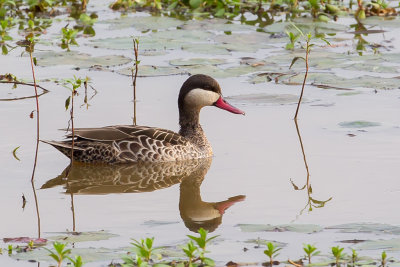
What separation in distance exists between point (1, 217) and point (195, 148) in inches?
124

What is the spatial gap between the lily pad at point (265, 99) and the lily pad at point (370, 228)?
4686 mm

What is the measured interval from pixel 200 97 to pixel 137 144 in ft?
3.52

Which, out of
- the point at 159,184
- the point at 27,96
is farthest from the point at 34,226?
the point at 27,96

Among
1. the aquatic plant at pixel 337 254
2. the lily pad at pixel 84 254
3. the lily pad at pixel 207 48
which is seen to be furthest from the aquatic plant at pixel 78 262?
the lily pad at pixel 207 48

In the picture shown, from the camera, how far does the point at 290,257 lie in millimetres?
7754

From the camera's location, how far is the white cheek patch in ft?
39.5

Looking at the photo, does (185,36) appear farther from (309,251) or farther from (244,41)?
(309,251)

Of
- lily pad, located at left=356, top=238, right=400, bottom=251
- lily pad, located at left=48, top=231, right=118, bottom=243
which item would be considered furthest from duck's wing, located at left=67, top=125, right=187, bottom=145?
lily pad, located at left=356, top=238, right=400, bottom=251

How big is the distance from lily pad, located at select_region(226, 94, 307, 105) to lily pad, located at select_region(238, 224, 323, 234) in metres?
4.67

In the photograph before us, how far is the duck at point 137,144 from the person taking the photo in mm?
11367

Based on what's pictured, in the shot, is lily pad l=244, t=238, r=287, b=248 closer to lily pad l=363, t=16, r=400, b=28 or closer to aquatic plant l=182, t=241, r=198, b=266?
aquatic plant l=182, t=241, r=198, b=266

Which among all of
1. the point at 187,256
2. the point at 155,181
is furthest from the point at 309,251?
the point at 155,181

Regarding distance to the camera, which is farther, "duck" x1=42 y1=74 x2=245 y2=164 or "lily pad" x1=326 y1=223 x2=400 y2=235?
"duck" x1=42 y1=74 x2=245 y2=164

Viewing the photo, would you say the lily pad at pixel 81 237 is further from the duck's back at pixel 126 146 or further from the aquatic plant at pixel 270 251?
the duck's back at pixel 126 146
